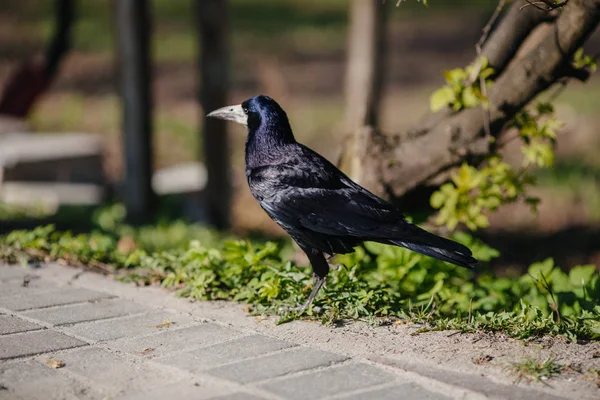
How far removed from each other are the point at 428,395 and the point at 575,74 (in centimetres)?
277

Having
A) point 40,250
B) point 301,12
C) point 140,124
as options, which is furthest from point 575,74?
point 301,12

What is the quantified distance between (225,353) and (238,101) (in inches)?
553

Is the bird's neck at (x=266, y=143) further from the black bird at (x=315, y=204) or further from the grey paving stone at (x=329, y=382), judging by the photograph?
the grey paving stone at (x=329, y=382)

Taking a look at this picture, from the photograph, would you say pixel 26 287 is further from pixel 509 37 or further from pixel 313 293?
pixel 509 37

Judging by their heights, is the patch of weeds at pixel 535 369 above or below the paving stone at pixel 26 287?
above

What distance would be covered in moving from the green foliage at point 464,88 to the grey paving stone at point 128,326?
218 centimetres

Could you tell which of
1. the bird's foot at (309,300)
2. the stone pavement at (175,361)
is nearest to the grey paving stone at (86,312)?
the stone pavement at (175,361)

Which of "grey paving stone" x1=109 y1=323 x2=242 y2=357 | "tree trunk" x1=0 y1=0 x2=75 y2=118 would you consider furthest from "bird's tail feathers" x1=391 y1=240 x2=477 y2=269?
"tree trunk" x1=0 y1=0 x2=75 y2=118

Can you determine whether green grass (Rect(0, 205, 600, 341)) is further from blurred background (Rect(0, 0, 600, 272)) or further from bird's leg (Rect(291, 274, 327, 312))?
blurred background (Rect(0, 0, 600, 272))

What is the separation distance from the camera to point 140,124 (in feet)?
27.2

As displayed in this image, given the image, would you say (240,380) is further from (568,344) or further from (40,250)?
(40,250)

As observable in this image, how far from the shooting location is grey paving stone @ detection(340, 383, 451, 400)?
2.97 metres

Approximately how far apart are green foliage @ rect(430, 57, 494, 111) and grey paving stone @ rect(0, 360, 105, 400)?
290 centimetres

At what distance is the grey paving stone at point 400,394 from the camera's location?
9.74 ft
